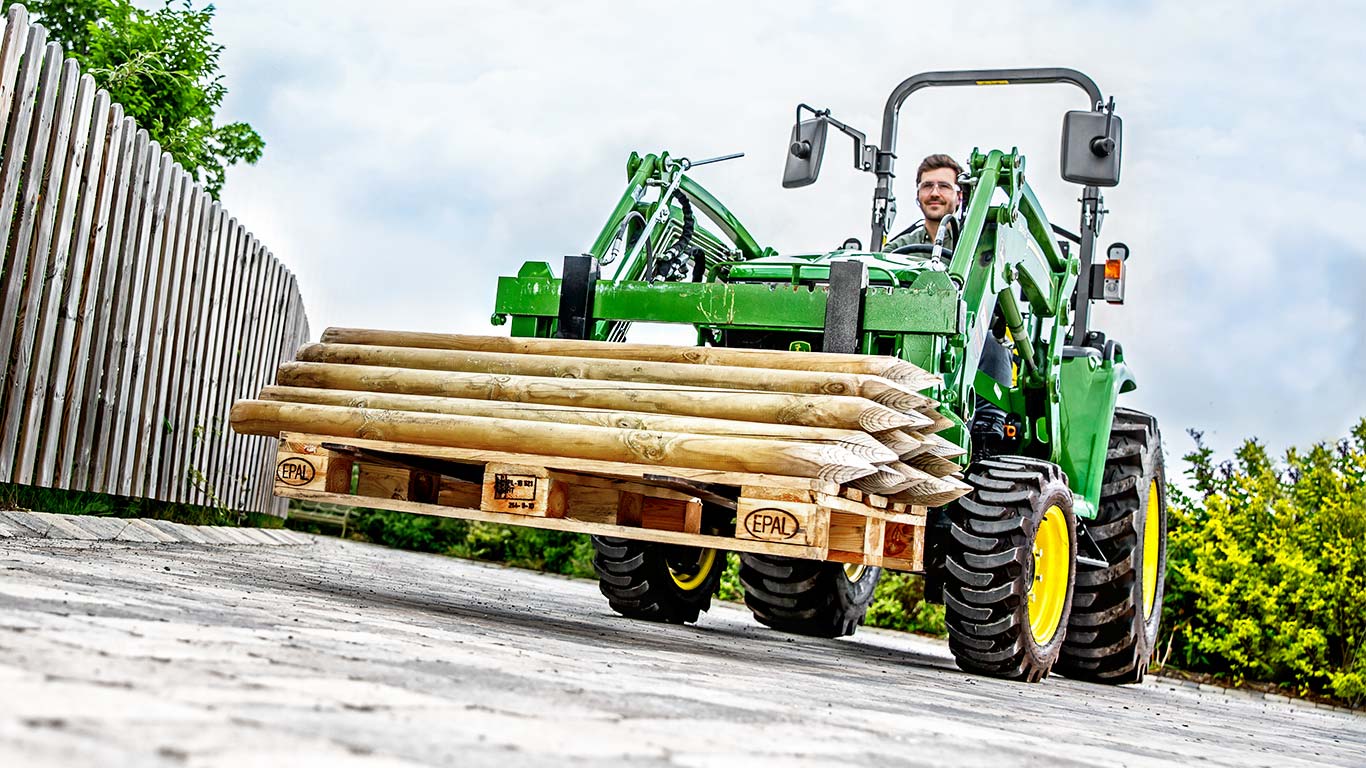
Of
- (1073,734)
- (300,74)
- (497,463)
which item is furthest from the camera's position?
(300,74)

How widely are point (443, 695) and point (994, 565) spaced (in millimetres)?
3815

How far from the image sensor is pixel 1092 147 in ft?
23.1

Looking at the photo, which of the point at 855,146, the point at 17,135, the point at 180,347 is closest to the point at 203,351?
the point at 180,347

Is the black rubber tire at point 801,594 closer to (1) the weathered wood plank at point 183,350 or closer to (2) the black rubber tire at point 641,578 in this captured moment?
(2) the black rubber tire at point 641,578

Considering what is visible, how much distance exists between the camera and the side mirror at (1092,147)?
7.02 metres

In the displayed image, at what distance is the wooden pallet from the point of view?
4777mm

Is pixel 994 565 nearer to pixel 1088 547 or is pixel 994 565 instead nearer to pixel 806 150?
pixel 1088 547

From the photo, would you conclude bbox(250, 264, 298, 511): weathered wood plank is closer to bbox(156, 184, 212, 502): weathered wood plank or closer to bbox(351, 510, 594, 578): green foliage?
bbox(156, 184, 212, 502): weathered wood plank

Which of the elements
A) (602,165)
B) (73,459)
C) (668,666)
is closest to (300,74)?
(602,165)

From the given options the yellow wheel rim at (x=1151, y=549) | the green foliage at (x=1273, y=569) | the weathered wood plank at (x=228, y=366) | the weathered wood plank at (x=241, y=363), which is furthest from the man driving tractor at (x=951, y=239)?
the weathered wood plank at (x=241, y=363)

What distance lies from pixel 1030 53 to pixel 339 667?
19947 mm

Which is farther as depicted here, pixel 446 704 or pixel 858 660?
pixel 858 660

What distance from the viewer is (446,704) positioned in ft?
8.00

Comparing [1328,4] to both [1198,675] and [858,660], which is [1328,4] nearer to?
[1198,675]
